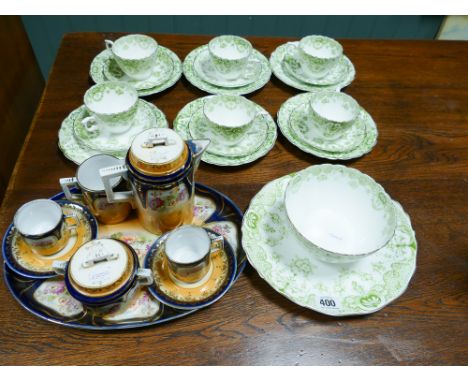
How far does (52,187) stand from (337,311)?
Answer: 625 mm

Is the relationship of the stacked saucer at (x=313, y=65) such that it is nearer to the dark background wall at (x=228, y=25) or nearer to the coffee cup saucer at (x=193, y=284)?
the coffee cup saucer at (x=193, y=284)

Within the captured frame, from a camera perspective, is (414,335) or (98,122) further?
(98,122)

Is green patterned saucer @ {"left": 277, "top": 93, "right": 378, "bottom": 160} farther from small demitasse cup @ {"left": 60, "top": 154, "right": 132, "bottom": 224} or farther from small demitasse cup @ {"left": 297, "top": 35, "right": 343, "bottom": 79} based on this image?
small demitasse cup @ {"left": 60, "top": 154, "right": 132, "bottom": 224}

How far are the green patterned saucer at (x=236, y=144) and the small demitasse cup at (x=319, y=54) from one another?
234 millimetres

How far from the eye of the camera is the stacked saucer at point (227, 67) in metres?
1.02

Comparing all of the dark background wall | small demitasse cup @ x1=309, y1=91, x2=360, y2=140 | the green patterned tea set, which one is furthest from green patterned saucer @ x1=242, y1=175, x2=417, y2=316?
the dark background wall

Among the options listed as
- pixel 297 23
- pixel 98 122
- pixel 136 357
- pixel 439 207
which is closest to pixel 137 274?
pixel 136 357

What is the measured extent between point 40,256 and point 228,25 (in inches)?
59.0

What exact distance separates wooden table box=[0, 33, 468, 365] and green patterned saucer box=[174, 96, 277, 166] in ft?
0.07

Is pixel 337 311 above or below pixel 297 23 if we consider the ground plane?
above

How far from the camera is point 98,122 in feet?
2.86

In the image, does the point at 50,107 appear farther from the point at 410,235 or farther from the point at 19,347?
the point at 410,235

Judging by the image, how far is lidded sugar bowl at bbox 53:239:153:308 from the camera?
0.58m

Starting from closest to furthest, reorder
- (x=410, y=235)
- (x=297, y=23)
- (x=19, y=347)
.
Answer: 1. (x=19, y=347)
2. (x=410, y=235)
3. (x=297, y=23)
